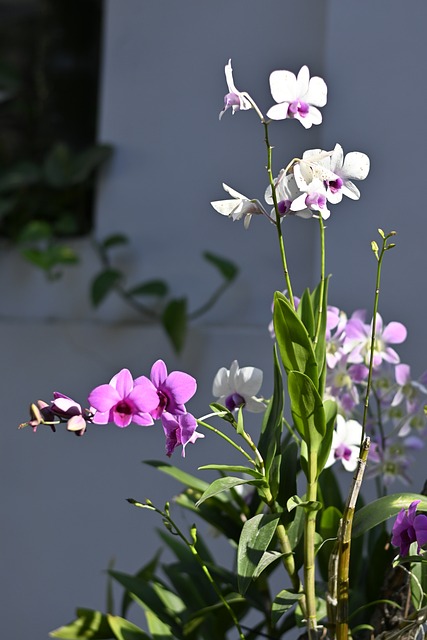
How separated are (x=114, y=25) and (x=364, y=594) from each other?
1321 millimetres

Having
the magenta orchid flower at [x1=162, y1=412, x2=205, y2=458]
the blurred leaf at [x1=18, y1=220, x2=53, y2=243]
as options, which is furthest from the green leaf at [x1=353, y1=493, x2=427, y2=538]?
the blurred leaf at [x1=18, y1=220, x2=53, y2=243]

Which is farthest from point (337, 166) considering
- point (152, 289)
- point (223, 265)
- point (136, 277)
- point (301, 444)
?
point (136, 277)

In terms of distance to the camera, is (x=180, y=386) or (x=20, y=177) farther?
(x=20, y=177)

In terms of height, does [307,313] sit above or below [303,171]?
below

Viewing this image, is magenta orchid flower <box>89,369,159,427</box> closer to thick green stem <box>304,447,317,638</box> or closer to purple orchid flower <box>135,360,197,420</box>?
purple orchid flower <box>135,360,197,420</box>

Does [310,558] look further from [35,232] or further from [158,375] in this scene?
[35,232]

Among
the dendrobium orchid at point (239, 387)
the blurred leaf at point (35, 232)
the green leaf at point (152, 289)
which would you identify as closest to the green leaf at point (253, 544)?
the dendrobium orchid at point (239, 387)

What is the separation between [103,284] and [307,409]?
1.09m

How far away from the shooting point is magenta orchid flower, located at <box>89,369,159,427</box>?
681 mm

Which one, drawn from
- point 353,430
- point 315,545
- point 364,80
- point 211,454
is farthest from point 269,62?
point 315,545

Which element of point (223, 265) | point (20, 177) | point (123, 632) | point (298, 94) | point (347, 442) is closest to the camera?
point (298, 94)

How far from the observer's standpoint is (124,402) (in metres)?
0.69

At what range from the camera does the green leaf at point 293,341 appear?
0.76 meters

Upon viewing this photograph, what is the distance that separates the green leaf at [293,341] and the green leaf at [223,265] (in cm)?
93
